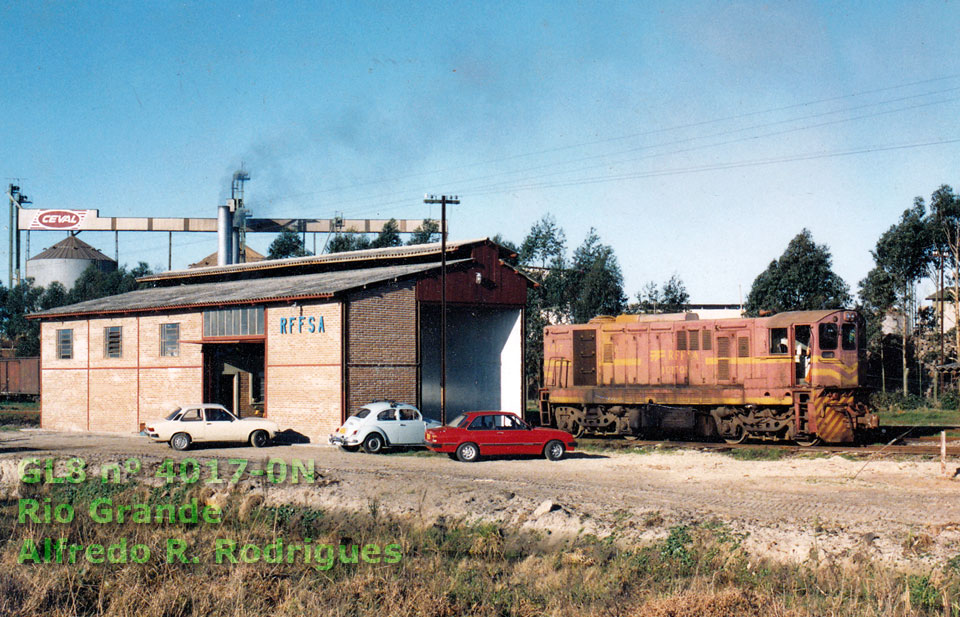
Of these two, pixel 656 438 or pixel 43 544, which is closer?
pixel 43 544

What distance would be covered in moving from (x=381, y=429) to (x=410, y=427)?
1018 millimetres

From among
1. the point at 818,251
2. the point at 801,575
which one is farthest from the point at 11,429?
the point at 818,251

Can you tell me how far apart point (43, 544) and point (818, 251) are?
149 feet

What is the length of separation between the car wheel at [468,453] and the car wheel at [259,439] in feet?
28.5

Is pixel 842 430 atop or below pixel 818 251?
below

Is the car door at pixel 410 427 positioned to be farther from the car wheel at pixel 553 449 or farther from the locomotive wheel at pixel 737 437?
the locomotive wheel at pixel 737 437

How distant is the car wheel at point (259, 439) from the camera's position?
96.5 feet

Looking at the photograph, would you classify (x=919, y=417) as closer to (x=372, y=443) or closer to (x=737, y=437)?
(x=737, y=437)

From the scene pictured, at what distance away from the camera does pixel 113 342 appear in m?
39.2

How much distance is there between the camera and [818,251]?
49781 mm

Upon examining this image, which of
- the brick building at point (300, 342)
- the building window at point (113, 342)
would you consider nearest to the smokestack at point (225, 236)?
the brick building at point (300, 342)

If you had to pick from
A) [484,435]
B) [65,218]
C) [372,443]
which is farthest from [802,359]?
[65,218]

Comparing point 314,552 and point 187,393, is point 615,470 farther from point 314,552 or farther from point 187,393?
point 187,393

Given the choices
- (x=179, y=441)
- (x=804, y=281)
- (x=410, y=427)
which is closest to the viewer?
(x=410, y=427)
